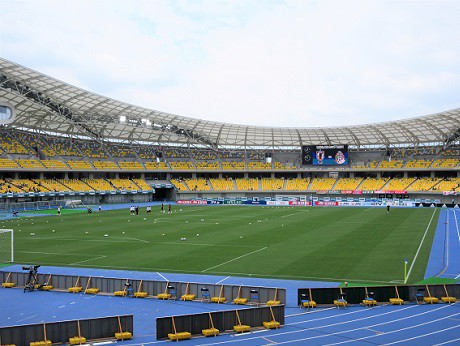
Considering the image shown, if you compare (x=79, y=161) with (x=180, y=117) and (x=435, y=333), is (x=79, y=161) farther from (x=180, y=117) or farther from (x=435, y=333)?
(x=435, y=333)

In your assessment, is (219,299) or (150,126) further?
(150,126)

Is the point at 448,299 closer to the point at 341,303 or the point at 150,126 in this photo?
the point at 341,303

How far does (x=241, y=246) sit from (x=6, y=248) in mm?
16209

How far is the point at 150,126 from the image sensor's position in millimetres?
82375

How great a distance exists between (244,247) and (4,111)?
19.3 metres

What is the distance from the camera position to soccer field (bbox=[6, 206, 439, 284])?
25312mm

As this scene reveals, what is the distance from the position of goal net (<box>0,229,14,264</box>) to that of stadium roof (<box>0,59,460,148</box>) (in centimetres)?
2509

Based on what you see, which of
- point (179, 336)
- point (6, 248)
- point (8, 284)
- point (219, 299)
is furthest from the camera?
point (6, 248)

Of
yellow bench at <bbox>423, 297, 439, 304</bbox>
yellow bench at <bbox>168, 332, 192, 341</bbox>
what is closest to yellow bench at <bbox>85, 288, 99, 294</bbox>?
yellow bench at <bbox>168, 332, 192, 341</bbox>

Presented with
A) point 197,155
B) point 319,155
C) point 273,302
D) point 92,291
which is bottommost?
point 273,302

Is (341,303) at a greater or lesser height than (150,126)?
lesser

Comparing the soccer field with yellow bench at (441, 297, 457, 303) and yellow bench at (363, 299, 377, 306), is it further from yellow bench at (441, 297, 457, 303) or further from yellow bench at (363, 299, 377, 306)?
yellow bench at (363, 299, 377, 306)

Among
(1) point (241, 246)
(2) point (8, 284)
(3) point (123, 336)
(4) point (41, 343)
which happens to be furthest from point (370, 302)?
(2) point (8, 284)

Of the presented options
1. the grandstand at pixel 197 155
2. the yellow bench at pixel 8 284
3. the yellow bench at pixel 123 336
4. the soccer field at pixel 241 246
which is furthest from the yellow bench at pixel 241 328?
the grandstand at pixel 197 155
